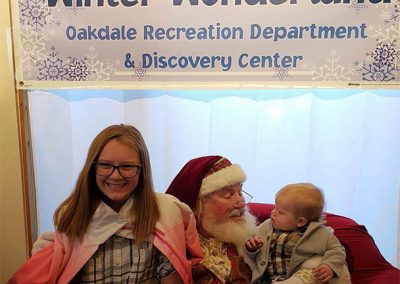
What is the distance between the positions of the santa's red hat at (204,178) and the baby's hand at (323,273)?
17.2 inches

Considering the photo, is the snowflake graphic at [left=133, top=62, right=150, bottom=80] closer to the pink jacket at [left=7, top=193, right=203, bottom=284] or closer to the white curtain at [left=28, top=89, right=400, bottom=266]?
the white curtain at [left=28, top=89, right=400, bottom=266]

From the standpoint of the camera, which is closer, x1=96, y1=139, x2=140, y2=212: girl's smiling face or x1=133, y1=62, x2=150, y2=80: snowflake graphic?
x1=96, y1=139, x2=140, y2=212: girl's smiling face

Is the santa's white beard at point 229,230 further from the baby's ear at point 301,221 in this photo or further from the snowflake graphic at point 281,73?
the snowflake graphic at point 281,73

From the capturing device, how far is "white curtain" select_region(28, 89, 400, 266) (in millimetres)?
2105

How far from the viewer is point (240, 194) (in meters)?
1.63

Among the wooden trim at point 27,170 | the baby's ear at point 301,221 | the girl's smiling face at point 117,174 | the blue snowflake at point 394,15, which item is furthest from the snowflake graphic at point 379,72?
the wooden trim at point 27,170

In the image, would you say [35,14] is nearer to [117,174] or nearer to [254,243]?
[117,174]

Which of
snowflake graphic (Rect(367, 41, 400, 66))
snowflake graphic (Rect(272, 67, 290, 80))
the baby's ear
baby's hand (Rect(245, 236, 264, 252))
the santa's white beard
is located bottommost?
baby's hand (Rect(245, 236, 264, 252))

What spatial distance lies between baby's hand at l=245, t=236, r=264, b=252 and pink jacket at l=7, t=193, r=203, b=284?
0.76ft

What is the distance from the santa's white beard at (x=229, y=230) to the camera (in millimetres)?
1570

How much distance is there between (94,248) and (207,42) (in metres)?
1.06

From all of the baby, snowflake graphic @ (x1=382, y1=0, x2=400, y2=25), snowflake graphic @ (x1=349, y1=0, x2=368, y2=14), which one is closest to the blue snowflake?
snowflake graphic @ (x1=382, y1=0, x2=400, y2=25)

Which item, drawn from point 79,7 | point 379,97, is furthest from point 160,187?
point 379,97

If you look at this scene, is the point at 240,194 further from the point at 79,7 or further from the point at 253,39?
the point at 79,7
